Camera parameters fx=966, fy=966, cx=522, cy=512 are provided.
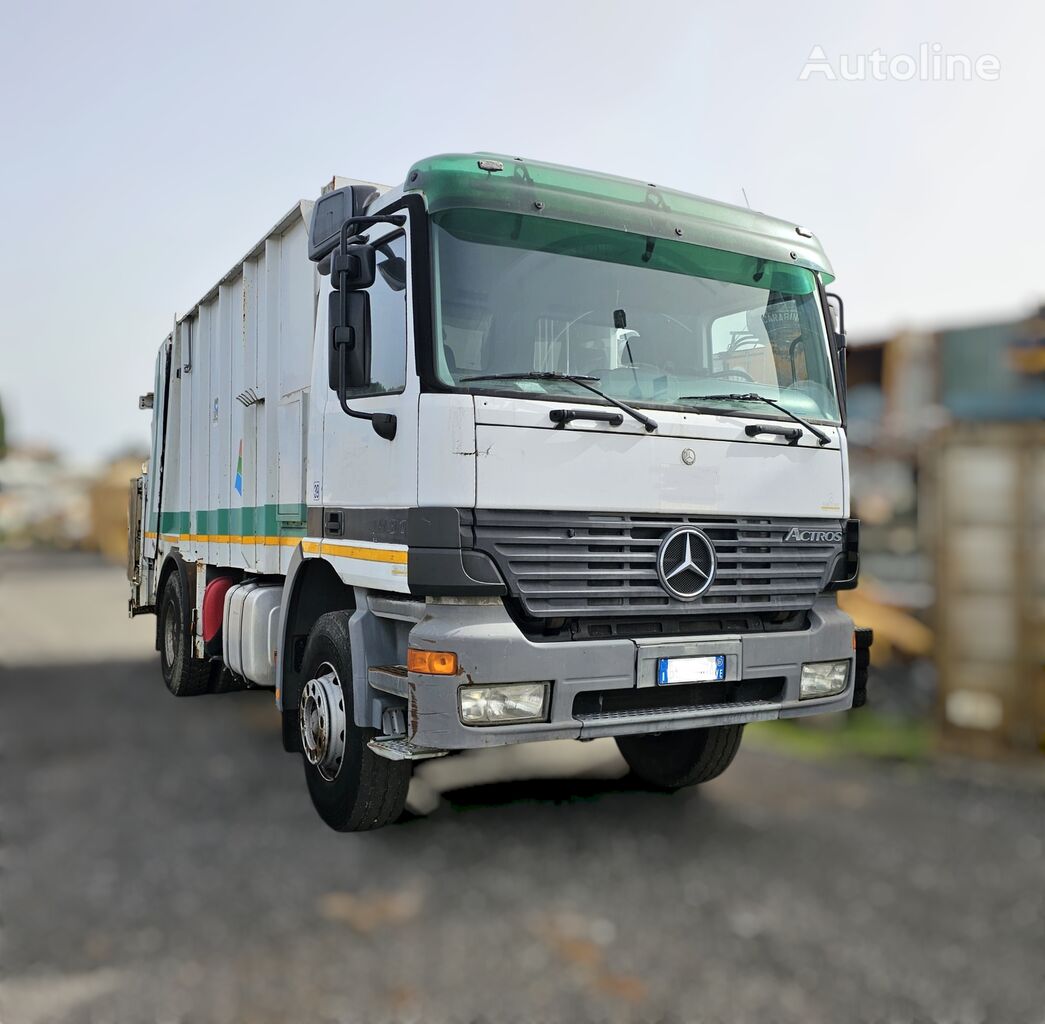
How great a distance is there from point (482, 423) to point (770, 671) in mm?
1858

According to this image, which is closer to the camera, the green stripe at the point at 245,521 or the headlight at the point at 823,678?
the headlight at the point at 823,678

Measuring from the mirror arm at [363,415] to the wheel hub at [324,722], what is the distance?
1.26 metres

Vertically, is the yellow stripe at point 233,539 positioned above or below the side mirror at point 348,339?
below

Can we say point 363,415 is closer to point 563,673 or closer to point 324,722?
point 563,673

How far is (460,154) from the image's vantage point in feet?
13.8

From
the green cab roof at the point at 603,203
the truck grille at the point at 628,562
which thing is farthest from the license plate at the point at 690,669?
the green cab roof at the point at 603,203

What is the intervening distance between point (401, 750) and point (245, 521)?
9.01 feet

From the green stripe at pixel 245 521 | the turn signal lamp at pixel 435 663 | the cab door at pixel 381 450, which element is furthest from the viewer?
the green stripe at pixel 245 521

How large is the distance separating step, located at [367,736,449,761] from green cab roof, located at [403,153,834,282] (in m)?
2.25

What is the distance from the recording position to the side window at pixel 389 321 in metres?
4.13

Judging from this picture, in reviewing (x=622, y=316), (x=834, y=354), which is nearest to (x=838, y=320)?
(x=834, y=354)

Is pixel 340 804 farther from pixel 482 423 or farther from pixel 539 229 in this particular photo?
pixel 539 229

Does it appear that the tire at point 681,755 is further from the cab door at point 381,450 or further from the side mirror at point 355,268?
the side mirror at point 355,268

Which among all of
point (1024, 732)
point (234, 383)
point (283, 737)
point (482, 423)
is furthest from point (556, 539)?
point (1024, 732)
